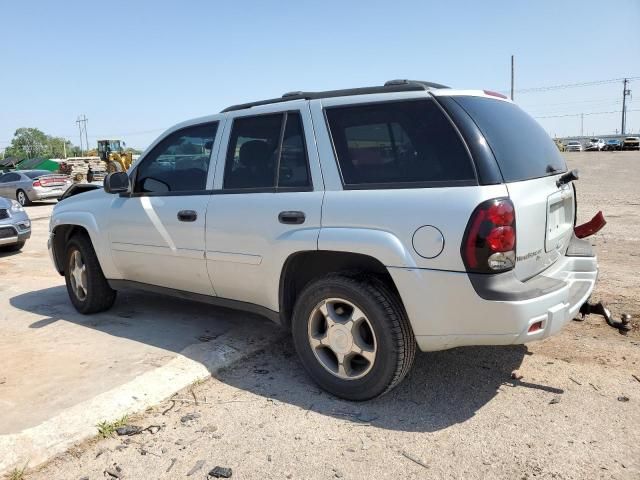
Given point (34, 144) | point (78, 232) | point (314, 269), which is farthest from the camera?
point (34, 144)

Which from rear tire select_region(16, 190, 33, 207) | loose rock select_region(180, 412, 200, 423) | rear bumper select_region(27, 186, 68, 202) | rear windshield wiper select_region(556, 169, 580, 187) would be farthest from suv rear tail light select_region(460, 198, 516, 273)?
rear tire select_region(16, 190, 33, 207)

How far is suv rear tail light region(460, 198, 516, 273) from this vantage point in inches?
107

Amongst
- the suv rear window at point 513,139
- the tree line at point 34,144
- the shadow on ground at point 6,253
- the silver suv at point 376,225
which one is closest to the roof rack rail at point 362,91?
the silver suv at point 376,225

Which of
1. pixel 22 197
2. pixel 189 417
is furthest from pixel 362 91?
pixel 22 197

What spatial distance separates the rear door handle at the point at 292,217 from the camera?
11.1ft

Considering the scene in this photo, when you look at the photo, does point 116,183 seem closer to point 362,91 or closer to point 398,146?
point 362,91

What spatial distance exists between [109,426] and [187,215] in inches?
64.5

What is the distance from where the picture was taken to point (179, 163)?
4.37 metres

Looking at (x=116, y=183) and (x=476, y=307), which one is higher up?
(x=116, y=183)

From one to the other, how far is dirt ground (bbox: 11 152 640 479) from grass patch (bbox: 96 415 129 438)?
1.7 inches

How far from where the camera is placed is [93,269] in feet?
16.6

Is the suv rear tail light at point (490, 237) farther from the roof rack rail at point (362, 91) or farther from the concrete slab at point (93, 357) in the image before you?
the concrete slab at point (93, 357)

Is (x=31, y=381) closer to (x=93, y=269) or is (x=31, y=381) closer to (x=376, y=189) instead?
(x=93, y=269)

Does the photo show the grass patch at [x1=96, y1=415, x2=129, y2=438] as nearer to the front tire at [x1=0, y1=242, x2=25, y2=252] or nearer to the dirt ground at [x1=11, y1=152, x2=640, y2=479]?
the dirt ground at [x1=11, y1=152, x2=640, y2=479]
